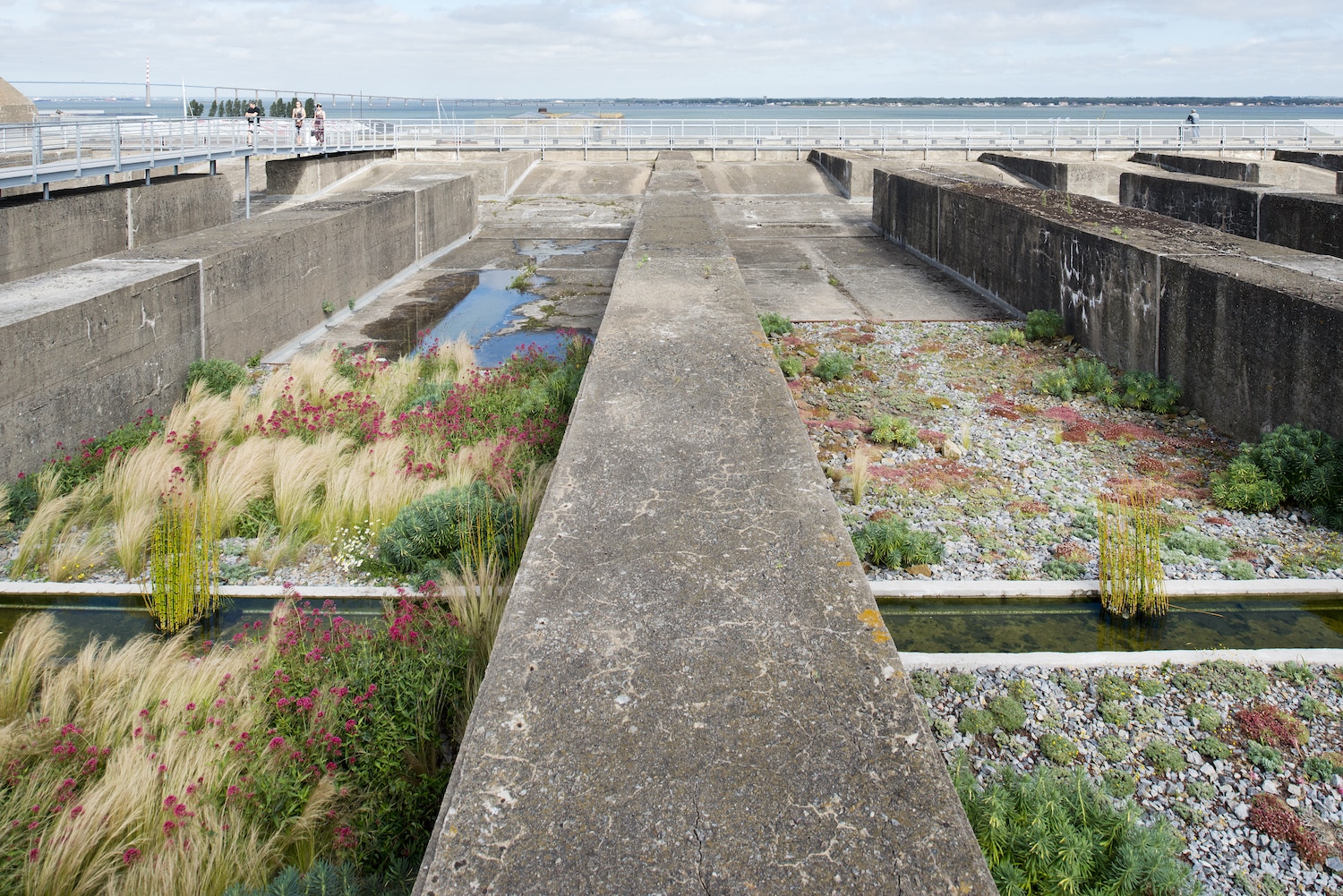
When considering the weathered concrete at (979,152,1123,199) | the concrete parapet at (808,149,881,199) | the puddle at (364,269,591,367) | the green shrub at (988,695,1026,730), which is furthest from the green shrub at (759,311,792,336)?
the weathered concrete at (979,152,1123,199)

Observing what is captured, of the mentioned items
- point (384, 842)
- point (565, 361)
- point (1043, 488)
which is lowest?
point (384, 842)

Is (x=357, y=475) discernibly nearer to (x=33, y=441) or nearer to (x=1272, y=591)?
(x=33, y=441)

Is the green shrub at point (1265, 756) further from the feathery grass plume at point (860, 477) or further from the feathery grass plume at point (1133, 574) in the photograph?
the feathery grass plume at point (860, 477)

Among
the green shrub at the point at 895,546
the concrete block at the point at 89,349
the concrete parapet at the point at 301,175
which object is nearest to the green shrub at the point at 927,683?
the green shrub at the point at 895,546

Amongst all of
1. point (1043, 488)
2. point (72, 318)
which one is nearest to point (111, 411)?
point (72, 318)

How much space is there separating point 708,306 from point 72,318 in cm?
511

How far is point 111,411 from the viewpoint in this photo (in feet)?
28.0

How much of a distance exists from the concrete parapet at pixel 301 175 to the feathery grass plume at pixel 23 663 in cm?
2322

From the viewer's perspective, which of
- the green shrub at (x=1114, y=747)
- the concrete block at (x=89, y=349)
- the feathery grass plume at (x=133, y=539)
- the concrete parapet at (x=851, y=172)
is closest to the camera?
the green shrub at (x=1114, y=747)

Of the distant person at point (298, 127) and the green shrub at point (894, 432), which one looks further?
the distant person at point (298, 127)

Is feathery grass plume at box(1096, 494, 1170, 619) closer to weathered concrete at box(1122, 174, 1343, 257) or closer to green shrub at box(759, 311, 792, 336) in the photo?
green shrub at box(759, 311, 792, 336)

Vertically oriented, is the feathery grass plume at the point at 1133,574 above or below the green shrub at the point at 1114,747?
above

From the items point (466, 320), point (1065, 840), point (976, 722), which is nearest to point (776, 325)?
point (466, 320)

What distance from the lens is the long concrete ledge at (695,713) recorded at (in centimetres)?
264
